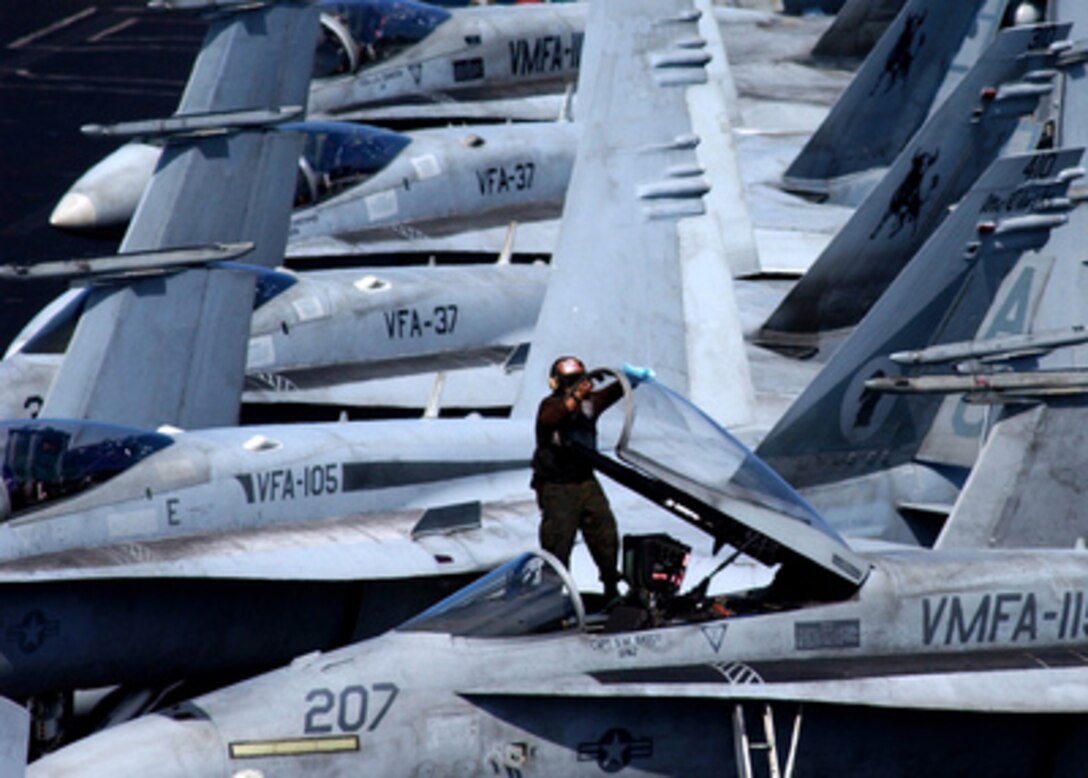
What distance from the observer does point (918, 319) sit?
13211 mm

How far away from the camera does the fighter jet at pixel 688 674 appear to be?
9211 mm

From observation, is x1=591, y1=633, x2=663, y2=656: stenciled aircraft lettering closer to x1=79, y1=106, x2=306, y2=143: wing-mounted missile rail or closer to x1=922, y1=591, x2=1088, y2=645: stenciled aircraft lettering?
x1=922, y1=591, x2=1088, y2=645: stenciled aircraft lettering

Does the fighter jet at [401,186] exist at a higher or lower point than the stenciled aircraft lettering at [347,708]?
higher

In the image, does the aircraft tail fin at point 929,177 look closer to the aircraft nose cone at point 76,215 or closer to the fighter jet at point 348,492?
the fighter jet at point 348,492

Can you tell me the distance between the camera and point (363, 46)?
25125mm

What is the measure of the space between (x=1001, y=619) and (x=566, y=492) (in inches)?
98.3

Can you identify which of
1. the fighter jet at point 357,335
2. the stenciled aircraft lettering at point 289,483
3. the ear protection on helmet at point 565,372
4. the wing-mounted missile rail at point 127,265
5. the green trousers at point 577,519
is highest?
the wing-mounted missile rail at point 127,265

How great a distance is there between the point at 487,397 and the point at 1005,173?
597 cm

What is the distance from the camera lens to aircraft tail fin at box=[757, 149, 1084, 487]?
13016 millimetres

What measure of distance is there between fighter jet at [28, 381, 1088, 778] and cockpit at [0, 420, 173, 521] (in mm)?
3792

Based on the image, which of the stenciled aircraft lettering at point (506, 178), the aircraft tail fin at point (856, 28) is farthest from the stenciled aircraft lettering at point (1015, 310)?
the aircraft tail fin at point (856, 28)

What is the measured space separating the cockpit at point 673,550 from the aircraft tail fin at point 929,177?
6548mm

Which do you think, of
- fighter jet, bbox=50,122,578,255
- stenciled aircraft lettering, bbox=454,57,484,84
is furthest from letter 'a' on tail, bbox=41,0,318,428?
stenciled aircraft lettering, bbox=454,57,484,84

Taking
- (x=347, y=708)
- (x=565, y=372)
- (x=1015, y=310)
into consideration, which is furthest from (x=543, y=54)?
(x=347, y=708)
